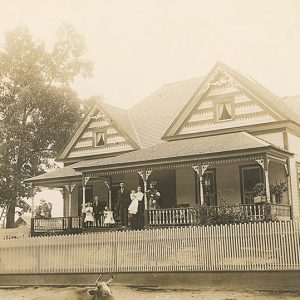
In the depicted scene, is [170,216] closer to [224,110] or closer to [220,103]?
[224,110]

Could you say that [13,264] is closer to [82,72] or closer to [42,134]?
[42,134]

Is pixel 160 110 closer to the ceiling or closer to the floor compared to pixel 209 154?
closer to the ceiling

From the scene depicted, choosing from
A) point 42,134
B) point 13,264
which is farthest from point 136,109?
point 13,264

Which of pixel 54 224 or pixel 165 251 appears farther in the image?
pixel 54 224

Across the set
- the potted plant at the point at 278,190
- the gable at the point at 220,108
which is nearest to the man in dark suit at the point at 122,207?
the gable at the point at 220,108

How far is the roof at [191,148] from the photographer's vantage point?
1988 centimetres

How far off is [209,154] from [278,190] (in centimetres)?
351

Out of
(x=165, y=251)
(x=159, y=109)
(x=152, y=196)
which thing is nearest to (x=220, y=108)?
(x=152, y=196)

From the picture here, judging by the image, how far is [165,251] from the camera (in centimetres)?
1584

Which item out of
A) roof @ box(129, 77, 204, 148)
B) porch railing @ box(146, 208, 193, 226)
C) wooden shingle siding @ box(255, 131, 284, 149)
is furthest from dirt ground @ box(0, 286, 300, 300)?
roof @ box(129, 77, 204, 148)

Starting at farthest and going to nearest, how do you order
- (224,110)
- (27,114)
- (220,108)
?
(27,114) < (220,108) < (224,110)

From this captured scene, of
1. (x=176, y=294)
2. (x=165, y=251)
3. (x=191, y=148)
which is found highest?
(x=191, y=148)

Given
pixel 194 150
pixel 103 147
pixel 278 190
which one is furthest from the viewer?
pixel 103 147

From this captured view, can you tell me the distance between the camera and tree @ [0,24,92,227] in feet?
117
